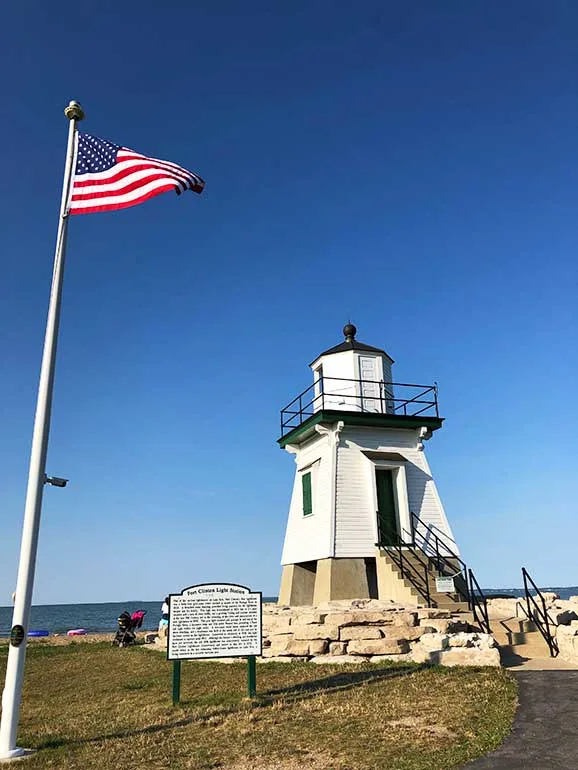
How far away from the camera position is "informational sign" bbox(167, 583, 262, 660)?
9719 millimetres

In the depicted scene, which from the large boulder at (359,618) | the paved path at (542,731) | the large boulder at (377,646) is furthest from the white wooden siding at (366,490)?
the paved path at (542,731)

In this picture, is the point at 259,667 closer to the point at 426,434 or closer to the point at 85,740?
the point at 85,740

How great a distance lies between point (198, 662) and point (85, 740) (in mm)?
7246

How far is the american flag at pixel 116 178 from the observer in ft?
30.8

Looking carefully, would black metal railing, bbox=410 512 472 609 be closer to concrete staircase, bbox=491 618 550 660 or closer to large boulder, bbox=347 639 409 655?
concrete staircase, bbox=491 618 550 660

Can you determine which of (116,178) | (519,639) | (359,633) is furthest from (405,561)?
(116,178)

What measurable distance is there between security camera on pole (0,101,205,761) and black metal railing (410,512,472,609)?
14.0 m

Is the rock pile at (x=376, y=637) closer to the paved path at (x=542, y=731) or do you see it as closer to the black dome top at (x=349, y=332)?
the paved path at (x=542, y=731)

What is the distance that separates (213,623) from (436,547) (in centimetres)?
1189

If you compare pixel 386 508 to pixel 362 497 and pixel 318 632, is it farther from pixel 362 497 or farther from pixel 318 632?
pixel 318 632

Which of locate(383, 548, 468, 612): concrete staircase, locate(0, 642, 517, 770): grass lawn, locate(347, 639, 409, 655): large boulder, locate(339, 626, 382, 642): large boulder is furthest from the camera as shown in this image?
locate(383, 548, 468, 612): concrete staircase

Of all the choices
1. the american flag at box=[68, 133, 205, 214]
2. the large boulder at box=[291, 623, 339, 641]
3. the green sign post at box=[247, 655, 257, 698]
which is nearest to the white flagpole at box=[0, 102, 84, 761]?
the american flag at box=[68, 133, 205, 214]

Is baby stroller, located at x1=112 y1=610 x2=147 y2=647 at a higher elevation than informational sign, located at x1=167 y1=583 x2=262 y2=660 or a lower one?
lower

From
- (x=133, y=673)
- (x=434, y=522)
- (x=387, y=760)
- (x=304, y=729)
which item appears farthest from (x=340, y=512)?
(x=387, y=760)
